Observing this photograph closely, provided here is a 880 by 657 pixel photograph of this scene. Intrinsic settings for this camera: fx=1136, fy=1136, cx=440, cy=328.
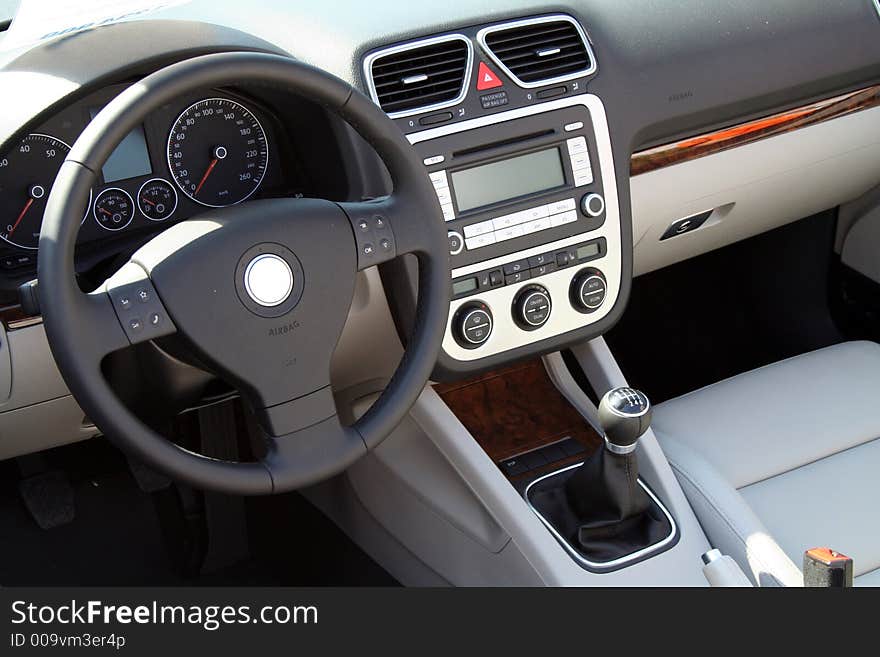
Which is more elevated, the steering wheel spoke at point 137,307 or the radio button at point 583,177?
the steering wheel spoke at point 137,307

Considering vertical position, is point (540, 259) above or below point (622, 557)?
above

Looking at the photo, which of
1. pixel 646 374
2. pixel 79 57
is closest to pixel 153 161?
pixel 79 57

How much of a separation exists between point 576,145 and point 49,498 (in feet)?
4.21

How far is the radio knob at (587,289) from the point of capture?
1.76 meters

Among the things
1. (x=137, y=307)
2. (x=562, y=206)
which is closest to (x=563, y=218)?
(x=562, y=206)

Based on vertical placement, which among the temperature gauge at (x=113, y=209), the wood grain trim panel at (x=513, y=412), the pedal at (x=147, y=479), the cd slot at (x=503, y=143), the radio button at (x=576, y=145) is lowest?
the pedal at (x=147, y=479)

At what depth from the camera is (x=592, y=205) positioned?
5.70 ft

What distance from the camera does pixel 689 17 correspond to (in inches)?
73.6

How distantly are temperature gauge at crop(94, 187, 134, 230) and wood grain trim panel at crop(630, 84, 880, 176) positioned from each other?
82 cm

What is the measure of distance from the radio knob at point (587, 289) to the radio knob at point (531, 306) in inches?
2.1

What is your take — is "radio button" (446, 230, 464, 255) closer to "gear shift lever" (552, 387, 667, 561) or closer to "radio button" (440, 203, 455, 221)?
"radio button" (440, 203, 455, 221)

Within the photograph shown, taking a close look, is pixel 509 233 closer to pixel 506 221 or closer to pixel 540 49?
pixel 506 221

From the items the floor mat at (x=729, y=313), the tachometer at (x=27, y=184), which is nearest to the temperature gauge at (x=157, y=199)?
the tachometer at (x=27, y=184)

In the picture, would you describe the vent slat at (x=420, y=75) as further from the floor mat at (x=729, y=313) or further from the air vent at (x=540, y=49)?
the floor mat at (x=729, y=313)
